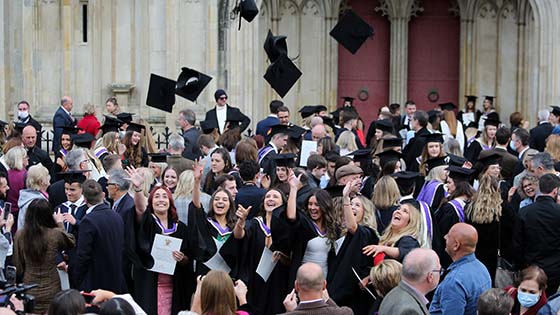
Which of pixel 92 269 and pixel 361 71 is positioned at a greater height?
pixel 361 71

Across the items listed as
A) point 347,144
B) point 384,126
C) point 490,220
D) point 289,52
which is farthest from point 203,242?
point 289,52

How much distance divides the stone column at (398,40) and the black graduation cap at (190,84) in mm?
7949

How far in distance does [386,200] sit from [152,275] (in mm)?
2401

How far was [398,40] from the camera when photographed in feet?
91.3

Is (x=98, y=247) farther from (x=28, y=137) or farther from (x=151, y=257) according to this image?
(x=28, y=137)

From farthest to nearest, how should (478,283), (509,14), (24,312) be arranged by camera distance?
(509,14)
(478,283)
(24,312)

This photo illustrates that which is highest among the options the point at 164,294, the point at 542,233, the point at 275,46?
the point at 275,46

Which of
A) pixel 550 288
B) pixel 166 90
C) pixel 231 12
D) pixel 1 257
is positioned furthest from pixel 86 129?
pixel 550 288

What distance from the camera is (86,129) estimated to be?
68.6 ft

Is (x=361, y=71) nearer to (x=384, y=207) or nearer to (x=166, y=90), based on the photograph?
(x=166, y=90)

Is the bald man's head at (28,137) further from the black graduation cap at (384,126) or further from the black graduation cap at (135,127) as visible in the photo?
the black graduation cap at (384,126)

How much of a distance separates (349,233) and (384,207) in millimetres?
1216

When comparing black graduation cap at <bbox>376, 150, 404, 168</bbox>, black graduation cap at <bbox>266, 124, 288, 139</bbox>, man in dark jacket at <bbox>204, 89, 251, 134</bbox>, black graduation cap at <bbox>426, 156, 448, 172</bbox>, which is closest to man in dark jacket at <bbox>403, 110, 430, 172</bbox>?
black graduation cap at <bbox>266, 124, 288, 139</bbox>

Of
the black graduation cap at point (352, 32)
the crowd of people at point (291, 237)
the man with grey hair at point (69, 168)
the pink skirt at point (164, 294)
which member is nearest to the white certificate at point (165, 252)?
the crowd of people at point (291, 237)
